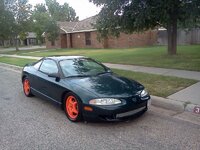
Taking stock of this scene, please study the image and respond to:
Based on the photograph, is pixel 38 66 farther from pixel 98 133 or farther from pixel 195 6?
pixel 195 6

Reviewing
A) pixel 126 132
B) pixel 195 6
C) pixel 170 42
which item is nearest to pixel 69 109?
pixel 126 132

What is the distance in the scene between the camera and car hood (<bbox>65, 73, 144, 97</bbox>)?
4.91m

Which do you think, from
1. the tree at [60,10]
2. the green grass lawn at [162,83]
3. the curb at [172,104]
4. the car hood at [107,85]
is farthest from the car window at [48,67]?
the tree at [60,10]

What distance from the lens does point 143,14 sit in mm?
11812

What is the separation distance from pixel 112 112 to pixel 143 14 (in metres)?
8.12

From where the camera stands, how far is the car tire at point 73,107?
5.02 metres

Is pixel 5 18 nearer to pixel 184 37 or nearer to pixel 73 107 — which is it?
pixel 184 37

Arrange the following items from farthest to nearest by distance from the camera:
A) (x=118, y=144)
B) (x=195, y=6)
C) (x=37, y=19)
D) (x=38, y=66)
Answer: (x=37, y=19), (x=195, y=6), (x=38, y=66), (x=118, y=144)

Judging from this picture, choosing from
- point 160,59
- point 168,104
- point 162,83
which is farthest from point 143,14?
point 168,104

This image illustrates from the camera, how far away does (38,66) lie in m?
7.05

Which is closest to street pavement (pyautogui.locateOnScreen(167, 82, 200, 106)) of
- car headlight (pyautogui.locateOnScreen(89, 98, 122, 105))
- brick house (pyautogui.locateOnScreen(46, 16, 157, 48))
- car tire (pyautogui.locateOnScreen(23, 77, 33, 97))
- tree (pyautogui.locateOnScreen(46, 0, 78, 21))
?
car headlight (pyautogui.locateOnScreen(89, 98, 122, 105))

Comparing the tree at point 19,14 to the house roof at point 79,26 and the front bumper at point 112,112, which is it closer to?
the house roof at point 79,26

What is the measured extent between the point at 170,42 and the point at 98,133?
11.6 metres

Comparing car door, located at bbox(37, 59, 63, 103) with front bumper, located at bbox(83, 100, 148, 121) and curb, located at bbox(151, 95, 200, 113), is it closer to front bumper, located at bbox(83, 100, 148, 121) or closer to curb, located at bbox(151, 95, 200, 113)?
front bumper, located at bbox(83, 100, 148, 121)
